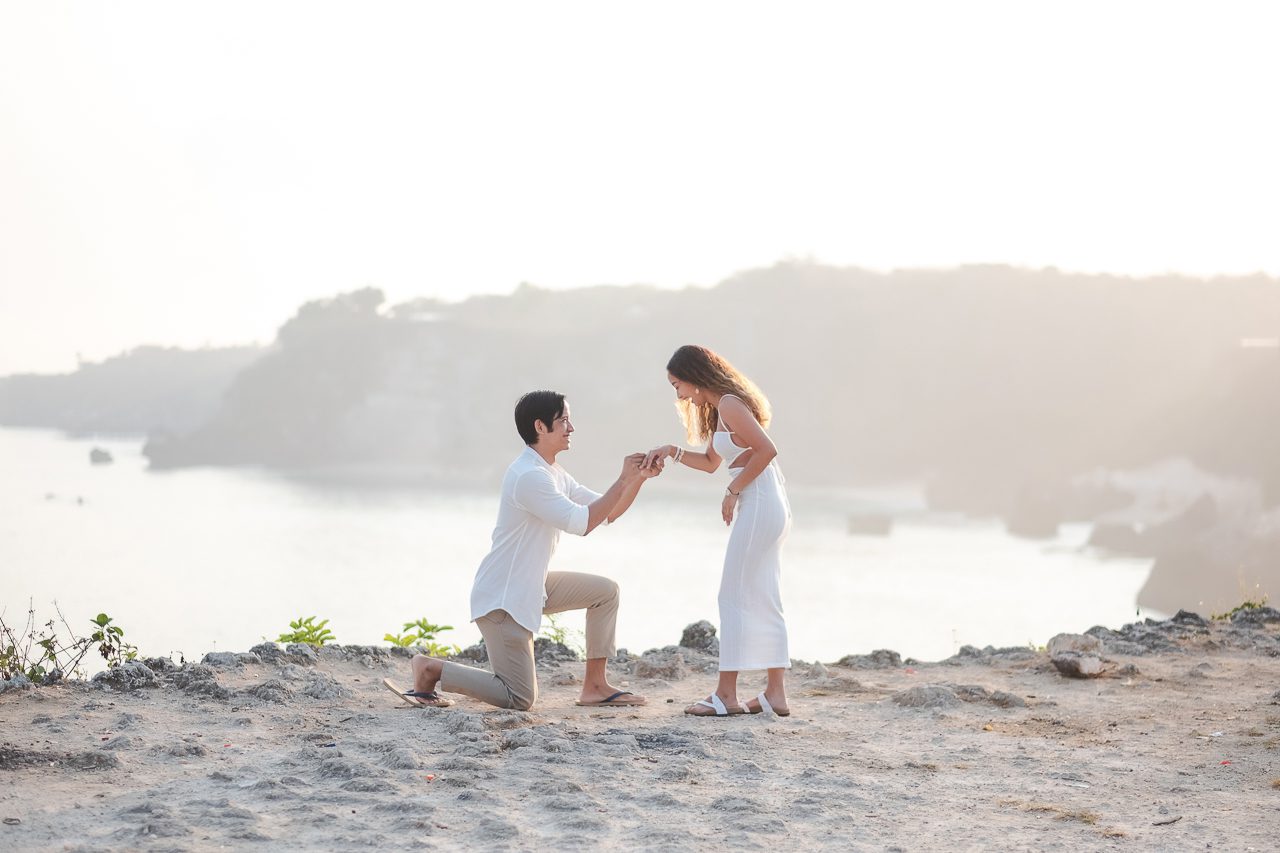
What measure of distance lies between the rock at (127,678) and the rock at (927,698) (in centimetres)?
342

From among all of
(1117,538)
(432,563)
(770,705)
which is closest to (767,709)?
(770,705)

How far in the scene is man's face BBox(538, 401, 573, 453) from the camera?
459 centimetres

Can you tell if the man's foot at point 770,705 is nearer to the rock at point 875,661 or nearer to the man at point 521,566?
the man at point 521,566

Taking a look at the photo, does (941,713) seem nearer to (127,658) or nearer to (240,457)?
(127,658)

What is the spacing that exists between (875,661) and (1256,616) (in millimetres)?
3217

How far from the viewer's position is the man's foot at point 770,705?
4711 millimetres

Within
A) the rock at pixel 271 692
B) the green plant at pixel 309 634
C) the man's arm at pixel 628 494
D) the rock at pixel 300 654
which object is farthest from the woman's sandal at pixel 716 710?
the green plant at pixel 309 634

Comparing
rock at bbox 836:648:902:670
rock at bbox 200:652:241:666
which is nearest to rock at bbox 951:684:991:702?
rock at bbox 836:648:902:670

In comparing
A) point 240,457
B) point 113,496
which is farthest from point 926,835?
point 240,457

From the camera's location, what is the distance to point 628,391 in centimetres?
7512

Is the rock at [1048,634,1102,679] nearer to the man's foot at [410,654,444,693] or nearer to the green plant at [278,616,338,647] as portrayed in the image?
the man's foot at [410,654,444,693]

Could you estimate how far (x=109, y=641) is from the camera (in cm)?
543

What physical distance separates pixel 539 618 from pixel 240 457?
273ft

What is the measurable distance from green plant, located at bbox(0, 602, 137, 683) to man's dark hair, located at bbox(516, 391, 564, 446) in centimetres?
227
